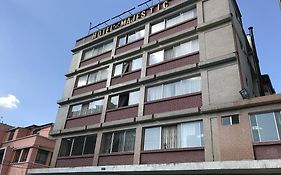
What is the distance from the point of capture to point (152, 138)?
14.5 m

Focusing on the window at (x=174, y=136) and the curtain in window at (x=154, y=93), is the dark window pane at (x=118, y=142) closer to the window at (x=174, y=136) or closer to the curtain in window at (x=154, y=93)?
the window at (x=174, y=136)

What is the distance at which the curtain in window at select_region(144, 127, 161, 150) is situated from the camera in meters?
14.1

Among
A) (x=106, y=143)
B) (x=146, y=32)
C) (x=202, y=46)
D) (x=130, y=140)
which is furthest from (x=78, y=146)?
(x=202, y=46)

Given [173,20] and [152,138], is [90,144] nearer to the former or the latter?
[152,138]

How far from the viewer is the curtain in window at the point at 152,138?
1411 cm

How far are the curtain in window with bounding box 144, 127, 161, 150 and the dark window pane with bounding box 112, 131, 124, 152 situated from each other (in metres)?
1.88

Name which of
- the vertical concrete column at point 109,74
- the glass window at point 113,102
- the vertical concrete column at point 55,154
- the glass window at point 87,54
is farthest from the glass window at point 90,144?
the glass window at point 87,54

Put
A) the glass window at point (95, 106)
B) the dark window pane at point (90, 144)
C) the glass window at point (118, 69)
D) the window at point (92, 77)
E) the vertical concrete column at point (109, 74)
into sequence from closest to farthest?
the dark window pane at point (90, 144), the glass window at point (95, 106), the vertical concrete column at point (109, 74), the glass window at point (118, 69), the window at point (92, 77)

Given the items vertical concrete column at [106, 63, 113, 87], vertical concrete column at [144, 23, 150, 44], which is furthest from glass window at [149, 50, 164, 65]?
vertical concrete column at [106, 63, 113, 87]

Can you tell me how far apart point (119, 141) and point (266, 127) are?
29.2 feet

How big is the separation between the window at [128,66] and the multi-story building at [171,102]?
0.10 metres

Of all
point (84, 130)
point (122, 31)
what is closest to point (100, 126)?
point (84, 130)

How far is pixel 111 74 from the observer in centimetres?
1947

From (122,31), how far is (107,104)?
7030 mm
